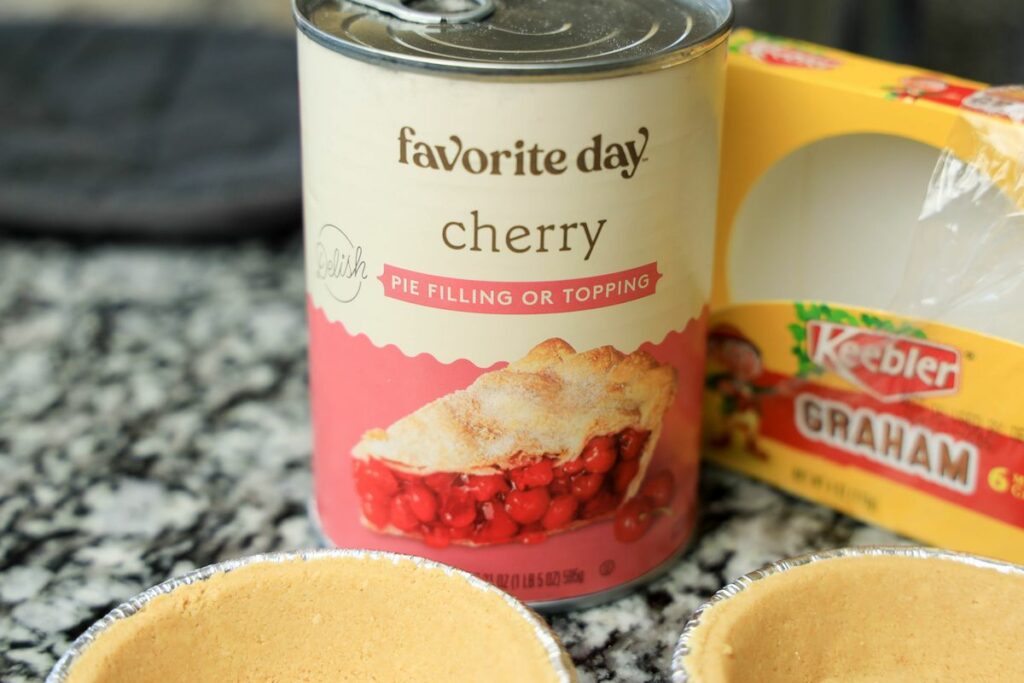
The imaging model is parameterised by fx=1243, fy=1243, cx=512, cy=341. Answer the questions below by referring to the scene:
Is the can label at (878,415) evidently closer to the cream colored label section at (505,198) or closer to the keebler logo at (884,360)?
the keebler logo at (884,360)

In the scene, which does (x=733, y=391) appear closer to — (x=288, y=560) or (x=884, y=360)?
(x=884, y=360)

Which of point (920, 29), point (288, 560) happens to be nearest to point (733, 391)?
point (288, 560)

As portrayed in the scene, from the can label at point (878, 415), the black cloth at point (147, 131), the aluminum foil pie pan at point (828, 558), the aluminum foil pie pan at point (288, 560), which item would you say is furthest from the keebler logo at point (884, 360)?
the black cloth at point (147, 131)

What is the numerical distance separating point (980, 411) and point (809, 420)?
4.4 inches

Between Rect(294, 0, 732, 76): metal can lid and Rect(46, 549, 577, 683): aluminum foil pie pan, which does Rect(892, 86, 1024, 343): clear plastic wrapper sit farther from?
Rect(46, 549, 577, 683): aluminum foil pie pan

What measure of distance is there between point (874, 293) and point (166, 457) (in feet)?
1.54

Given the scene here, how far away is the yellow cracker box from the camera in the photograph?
2.16 feet

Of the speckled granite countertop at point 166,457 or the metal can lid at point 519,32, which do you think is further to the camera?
the speckled granite countertop at point 166,457

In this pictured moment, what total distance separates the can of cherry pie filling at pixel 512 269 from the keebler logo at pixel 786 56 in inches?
3.4

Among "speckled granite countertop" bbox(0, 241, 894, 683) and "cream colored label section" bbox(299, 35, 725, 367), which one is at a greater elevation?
"cream colored label section" bbox(299, 35, 725, 367)

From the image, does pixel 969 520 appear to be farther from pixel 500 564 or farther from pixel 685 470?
pixel 500 564

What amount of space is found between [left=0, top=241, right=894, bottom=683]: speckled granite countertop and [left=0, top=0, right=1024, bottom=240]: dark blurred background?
5cm

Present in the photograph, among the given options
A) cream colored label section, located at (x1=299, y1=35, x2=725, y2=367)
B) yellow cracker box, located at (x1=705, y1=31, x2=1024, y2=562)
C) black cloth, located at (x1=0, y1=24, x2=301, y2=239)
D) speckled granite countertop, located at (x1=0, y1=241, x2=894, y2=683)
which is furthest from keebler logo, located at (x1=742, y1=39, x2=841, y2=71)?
black cloth, located at (x1=0, y1=24, x2=301, y2=239)

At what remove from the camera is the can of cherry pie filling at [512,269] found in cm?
56
